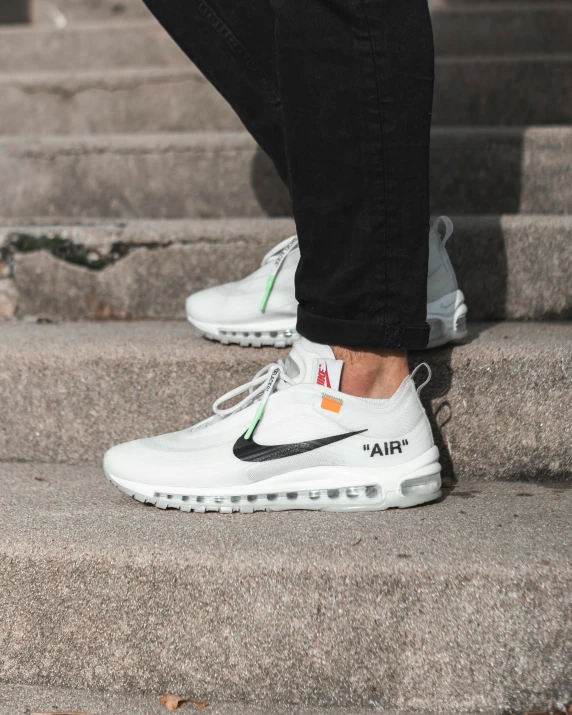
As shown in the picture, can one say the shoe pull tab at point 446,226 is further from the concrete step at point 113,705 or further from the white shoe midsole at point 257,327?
the concrete step at point 113,705

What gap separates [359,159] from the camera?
0.93 metres

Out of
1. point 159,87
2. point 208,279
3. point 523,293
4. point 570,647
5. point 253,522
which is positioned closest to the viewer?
point 570,647

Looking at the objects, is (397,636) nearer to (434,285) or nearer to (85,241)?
(434,285)

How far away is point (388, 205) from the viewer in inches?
37.4

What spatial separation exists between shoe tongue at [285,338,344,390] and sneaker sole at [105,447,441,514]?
0.13 meters

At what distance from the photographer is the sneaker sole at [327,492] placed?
1.06 m

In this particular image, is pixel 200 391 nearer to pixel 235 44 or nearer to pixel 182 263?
pixel 182 263

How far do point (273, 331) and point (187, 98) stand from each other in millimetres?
1212

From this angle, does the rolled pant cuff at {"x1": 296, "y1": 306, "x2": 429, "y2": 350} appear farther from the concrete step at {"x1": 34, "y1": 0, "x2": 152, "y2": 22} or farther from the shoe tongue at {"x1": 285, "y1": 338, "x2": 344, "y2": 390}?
the concrete step at {"x1": 34, "y1": 0, "x2": 152, "y2": 22}

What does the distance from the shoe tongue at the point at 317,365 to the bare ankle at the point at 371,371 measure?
1 centimetres

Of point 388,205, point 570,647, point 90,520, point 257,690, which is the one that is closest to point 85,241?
point 90,520

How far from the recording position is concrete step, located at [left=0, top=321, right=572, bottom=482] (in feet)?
3.99

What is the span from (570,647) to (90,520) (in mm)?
685

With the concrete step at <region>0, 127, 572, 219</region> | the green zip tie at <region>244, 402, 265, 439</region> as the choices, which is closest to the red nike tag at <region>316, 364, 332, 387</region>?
the green zip tie at <region>244, 402, 265, 439</region>
